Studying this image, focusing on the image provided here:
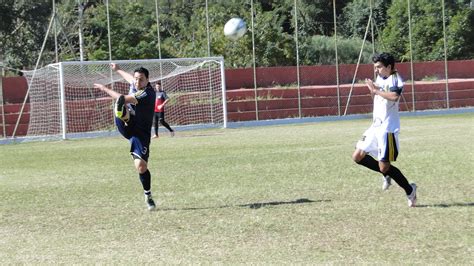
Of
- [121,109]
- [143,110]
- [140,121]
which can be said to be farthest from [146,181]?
[121,109]

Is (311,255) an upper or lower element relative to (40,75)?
lower

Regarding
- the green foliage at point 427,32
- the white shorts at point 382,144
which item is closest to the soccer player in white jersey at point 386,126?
the white shorts at point 382,144

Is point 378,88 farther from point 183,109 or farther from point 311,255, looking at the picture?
point 183,109

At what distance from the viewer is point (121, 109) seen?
10.0 metres

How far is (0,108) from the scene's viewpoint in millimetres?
31797

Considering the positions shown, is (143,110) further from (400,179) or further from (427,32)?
(427,32)

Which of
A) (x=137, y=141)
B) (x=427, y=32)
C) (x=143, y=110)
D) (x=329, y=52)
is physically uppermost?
(x=427, y=32)

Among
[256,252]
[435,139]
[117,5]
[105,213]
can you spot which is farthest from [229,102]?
[256,252]

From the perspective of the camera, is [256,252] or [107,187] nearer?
[256,252]

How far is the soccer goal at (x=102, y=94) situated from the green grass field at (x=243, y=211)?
36.6ft

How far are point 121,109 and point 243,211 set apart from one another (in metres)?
1.91

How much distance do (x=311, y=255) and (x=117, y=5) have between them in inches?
1605

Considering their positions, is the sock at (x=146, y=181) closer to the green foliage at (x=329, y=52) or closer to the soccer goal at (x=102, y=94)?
the soccer goal at (x=102, y=94)

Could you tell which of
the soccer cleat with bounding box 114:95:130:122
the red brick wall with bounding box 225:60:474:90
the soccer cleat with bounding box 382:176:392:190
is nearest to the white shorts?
the soccer cleat with bounding box 382:176:392:190
